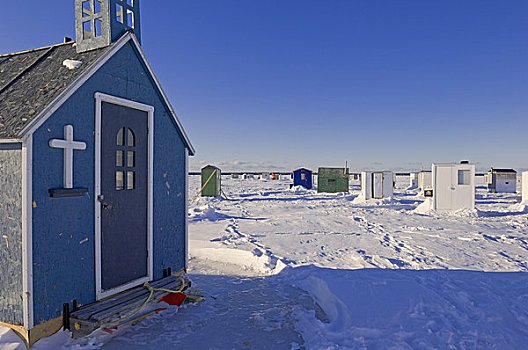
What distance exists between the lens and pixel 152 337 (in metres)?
4.12

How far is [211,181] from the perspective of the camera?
23859 millimetres

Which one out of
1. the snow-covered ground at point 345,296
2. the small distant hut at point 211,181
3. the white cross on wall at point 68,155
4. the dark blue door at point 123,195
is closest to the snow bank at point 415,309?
the snow-covered ground at point 345,296

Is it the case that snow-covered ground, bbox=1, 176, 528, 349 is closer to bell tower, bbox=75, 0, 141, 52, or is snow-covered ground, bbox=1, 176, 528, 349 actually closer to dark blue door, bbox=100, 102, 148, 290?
dark blue door, bbox=100, 102, 148, 290

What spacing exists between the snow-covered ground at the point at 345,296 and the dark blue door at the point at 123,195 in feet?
2.68

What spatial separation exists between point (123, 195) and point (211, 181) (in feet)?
62.7

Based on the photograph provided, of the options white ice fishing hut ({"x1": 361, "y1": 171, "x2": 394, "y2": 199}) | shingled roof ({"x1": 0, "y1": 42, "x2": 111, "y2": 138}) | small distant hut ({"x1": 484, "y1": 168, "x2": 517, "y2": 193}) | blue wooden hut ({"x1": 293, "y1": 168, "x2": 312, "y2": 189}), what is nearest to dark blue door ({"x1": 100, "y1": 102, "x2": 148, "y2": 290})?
shingled roof ({"x1": 0, "y1": 42, "x2": 111, "y2": 138})

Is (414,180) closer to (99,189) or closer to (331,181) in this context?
(331,181)

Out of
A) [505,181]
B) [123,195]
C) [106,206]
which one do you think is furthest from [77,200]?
[505,181]

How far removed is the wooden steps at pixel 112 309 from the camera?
3.90 metres

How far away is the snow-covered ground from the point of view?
3998 millimetres

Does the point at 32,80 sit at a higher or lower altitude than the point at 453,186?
higher

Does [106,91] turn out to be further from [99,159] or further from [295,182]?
[295,182]

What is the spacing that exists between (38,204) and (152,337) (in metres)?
1.96

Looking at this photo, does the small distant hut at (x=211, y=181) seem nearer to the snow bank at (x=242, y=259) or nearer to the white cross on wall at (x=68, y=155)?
the snow bank at (x=242, y=259)
